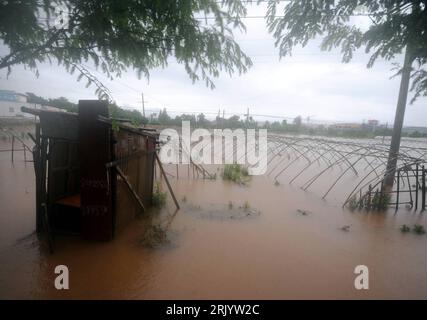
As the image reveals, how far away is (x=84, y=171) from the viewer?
4.62 m

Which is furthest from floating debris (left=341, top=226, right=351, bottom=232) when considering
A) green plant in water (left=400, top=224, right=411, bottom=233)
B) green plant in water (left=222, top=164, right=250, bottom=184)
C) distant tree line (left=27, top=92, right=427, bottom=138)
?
distant tree line (left=27, top=92, right=427, bottom=138)

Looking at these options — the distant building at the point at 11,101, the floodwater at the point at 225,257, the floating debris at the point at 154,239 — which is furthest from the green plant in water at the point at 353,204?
the distant building at the point at 11,101

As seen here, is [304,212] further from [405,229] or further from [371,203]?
[405,229]

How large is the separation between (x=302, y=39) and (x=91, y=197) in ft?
16.2

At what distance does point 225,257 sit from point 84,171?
10.5ft

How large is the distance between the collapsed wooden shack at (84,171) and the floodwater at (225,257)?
430mm

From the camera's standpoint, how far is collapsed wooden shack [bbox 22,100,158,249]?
4.48 meters

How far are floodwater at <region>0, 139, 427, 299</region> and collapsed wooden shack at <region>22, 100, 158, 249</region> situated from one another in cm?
43

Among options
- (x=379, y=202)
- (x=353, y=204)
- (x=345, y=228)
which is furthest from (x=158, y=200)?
(x=379, y=202)

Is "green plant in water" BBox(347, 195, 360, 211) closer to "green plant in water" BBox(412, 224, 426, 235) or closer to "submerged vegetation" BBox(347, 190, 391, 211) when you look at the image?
"submerged vegetation" BBox(347, 190, 391, 211)

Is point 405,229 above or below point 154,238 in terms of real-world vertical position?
below
